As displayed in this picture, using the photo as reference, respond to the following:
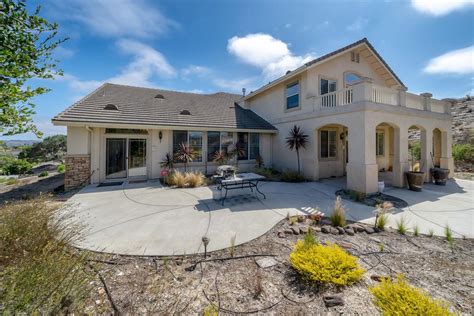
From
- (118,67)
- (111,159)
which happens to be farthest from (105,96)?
(111,159)

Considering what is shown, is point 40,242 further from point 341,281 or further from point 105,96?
point 105,96

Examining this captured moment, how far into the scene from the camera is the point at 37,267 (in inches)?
91.5

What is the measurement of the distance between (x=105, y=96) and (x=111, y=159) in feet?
13.8

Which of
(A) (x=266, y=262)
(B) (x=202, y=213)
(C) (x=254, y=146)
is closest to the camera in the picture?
(A) (x=266, y=262)

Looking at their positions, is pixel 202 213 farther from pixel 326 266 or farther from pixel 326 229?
pixel 326 266

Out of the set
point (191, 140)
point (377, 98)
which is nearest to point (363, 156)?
point (377, 98)

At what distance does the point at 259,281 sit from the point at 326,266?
1046 millimetres

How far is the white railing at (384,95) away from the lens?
821cm

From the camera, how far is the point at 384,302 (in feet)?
Answer: 7.48

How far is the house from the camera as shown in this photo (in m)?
8.22

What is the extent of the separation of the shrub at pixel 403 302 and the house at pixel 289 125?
20.3 feet

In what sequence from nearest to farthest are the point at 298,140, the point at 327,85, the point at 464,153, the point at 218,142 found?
the point at 298,140
the point at 327,85
the point at 218,142
the point at 464,153

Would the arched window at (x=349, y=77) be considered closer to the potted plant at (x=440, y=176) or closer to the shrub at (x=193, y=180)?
the potted plant at (x=440, y=176)

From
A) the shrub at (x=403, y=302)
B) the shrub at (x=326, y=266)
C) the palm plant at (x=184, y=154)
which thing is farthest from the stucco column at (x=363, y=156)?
the palm plant at (x=184, y=154)
